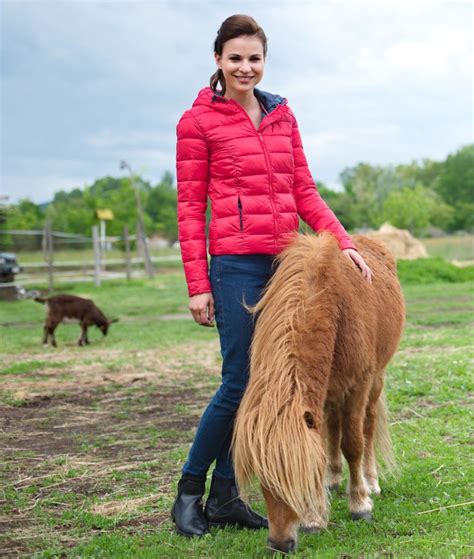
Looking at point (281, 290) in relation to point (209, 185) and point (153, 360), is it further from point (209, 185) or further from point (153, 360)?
point (153, 360)

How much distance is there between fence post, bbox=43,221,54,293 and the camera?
67.5 ft

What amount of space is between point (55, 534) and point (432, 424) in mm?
3000

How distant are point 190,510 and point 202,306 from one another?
3.44 ft

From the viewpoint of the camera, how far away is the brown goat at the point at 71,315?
1116cm

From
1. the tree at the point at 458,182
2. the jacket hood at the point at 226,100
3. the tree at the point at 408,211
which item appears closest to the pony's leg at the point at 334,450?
the jacket hood at the point at 226,100

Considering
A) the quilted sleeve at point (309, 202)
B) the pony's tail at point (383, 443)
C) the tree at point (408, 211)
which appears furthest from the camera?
the tree at point (408, 211)

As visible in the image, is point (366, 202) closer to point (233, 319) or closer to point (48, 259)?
point (48, 259)

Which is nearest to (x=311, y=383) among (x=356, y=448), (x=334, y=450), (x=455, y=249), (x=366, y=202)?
(x=356, y=448)

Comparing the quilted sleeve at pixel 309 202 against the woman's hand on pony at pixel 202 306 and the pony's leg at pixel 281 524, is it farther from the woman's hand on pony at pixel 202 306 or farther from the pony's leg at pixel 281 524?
the pony's leg at pixel 281 524

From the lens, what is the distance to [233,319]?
3697mm

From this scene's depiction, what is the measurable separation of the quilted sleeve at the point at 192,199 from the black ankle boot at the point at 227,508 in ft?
3.47

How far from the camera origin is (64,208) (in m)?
57.6

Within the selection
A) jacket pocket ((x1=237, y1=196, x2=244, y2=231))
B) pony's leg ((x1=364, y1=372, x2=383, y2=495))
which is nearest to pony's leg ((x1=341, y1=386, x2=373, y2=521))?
pony's leg ((x1=364, y1=372, x2=383, y2=495))

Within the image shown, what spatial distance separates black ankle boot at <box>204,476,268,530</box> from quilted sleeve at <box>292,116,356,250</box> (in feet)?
4.60
